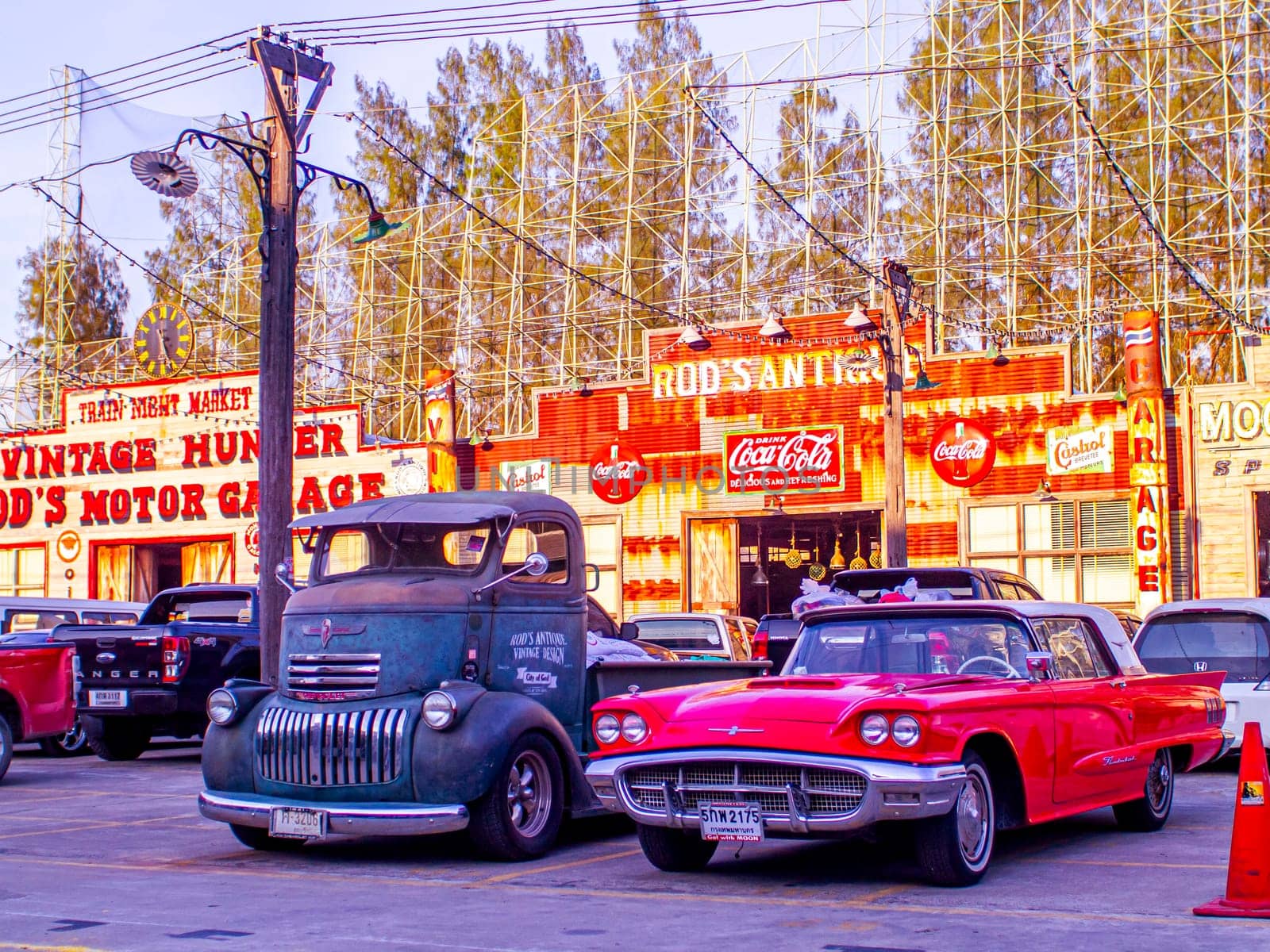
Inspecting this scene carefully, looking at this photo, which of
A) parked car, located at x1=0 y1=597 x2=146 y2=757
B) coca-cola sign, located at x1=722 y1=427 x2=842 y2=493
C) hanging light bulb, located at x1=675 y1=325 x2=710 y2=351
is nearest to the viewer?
parked car, located at x1=0 y1=597 x2=146 y2=757

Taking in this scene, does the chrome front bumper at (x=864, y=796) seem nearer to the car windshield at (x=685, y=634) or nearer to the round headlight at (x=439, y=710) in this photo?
the round headlight at (x=439, y=710)

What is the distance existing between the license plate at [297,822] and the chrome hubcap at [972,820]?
3690mm

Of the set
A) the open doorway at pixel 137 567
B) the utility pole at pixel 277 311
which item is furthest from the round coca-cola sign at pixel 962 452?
the open doorway at pixel 137 567

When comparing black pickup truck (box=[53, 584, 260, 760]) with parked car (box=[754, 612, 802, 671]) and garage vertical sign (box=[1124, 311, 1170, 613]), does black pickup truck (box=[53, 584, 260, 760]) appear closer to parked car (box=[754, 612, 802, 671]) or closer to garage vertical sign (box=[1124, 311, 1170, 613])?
parked car (box=[754, 612, 802, 671])

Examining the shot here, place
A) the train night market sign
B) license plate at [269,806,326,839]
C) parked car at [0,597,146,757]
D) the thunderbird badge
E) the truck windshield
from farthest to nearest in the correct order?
the train night market sign, parked car at [0,597,146,757], the truck windshield, the thunderbird badge, license plate at [269,806,326,839]

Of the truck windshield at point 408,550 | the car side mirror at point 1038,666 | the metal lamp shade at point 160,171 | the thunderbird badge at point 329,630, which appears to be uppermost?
the metal lamp shade at point 160,171

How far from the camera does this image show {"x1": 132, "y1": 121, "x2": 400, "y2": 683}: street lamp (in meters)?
15.4

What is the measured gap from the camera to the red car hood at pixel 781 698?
26.9ft

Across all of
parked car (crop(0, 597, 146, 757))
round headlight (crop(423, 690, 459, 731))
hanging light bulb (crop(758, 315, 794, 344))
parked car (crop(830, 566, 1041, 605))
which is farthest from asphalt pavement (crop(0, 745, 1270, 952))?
hanging light bulb (crop(758, 315, 794, 344))

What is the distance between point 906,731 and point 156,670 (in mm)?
10989

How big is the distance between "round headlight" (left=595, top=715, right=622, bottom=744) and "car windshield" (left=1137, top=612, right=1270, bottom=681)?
25.1 ft

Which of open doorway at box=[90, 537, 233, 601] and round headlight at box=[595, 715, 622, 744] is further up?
open doorway at box=[90, 537, 233, 601]

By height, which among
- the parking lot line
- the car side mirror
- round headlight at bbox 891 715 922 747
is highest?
the car side mirror

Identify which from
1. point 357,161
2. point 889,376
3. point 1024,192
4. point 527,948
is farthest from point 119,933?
point 357,161
